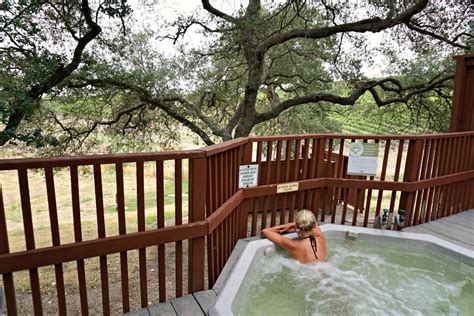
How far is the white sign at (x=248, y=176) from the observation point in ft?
10.4

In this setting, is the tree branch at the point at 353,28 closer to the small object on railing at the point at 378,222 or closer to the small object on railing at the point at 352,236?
the small object on railing at the point at 378,222

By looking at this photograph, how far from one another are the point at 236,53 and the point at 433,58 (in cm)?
504

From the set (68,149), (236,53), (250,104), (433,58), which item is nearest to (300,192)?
(250,104)

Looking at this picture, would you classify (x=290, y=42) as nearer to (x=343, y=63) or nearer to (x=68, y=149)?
(x=343, y=63)

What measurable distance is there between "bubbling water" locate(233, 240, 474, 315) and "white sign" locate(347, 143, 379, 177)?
86cm

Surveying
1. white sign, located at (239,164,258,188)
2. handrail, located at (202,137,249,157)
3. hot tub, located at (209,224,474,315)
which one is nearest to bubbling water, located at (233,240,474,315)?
hot tub, located at (209,224,474,315)

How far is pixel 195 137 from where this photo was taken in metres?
9.09

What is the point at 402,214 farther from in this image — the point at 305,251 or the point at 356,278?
the point at 305,251

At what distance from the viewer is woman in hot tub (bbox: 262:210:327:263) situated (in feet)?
10.3

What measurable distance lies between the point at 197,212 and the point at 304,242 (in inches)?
55.6

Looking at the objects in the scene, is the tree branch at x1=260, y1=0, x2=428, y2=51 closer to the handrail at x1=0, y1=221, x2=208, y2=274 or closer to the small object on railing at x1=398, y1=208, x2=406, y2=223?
the small object on railing at x1=398, y1=208, x2=406, y2=223

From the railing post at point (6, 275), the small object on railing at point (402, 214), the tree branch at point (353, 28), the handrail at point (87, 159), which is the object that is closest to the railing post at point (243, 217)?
the handrail at point (87, 159)

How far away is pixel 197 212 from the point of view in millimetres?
2381

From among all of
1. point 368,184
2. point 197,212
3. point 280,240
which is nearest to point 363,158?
point 368,184
